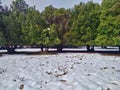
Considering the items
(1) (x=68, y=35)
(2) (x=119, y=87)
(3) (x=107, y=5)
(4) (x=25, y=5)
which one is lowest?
(2) (x=119, y=87)

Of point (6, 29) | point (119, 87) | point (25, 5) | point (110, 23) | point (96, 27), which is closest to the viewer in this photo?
point (119, 87)

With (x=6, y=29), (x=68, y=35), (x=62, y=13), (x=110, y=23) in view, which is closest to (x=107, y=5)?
(x=110, y=23)

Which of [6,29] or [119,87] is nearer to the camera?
[119,87]

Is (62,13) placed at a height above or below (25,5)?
below

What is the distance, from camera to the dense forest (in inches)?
1804

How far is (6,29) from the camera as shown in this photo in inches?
2005

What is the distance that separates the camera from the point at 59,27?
5234 centimetres

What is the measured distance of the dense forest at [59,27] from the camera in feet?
150

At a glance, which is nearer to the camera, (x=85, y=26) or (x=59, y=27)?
(x=85, y=26)

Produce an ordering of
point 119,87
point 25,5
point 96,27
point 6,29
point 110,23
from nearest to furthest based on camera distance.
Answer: point 119,87 < point 110,23 < point 96,27 < point 6,29 < point 25,5

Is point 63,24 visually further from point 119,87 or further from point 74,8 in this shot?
point 119,87

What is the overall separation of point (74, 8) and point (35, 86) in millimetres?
43039

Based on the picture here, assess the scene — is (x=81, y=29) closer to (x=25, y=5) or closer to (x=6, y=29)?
(x=6, y=29)

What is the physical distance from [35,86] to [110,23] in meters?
30.8
